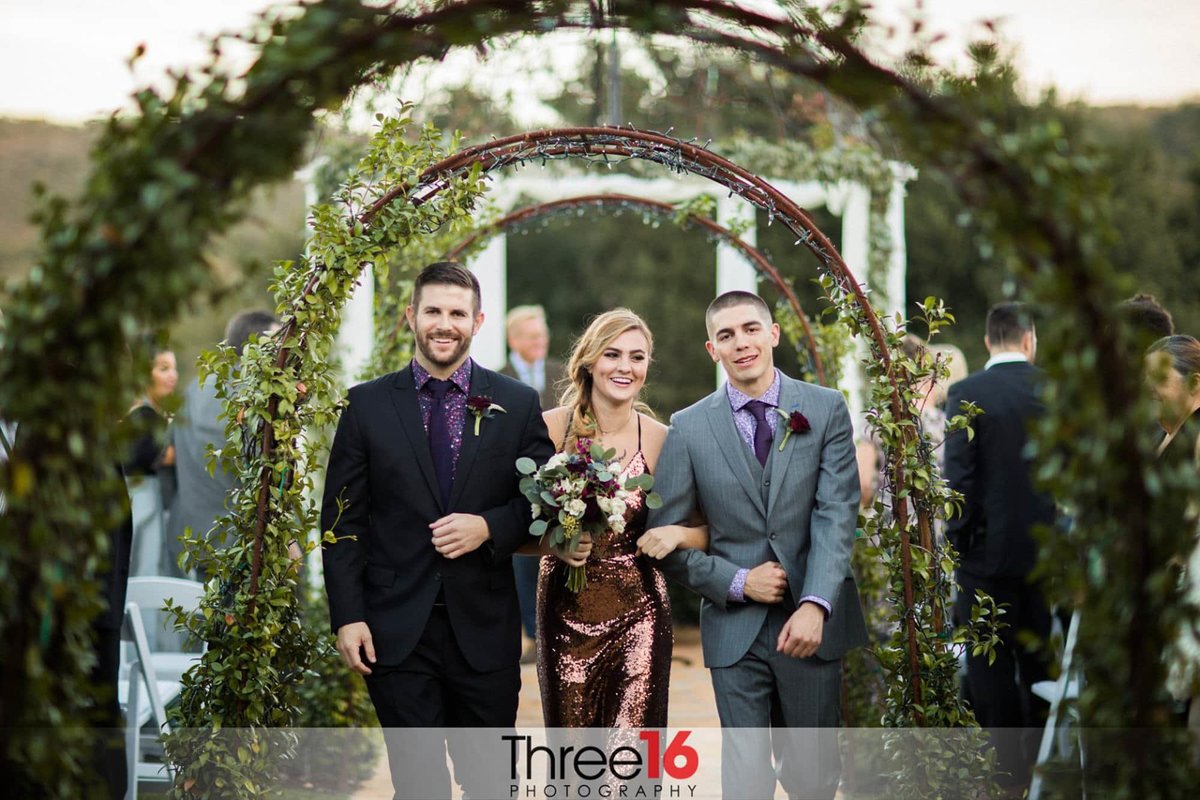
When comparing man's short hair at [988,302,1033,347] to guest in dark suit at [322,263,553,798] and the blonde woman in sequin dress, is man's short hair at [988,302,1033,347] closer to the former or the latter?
the blonde woman in sequin dress

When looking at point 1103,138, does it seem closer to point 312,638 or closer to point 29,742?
Answer: point 312,638

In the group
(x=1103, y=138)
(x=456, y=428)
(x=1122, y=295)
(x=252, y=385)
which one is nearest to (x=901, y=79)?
(x=1122, y=295)

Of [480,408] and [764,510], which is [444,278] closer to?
[480,408]

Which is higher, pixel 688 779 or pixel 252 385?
pixel 252 385

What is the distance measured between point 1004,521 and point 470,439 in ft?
9.19

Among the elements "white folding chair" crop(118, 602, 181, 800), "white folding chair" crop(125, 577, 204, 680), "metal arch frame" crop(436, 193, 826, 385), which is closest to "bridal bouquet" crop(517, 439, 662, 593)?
"white folding chair" crop(125, 577, 204, 680)

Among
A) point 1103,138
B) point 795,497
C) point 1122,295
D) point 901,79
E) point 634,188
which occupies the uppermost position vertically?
point 1103,138

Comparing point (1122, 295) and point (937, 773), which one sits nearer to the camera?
point (1122, 295)

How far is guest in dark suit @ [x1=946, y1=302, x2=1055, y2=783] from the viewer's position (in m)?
5.72

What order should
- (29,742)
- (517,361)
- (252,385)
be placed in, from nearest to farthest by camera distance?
1. (29,742)
2. (252,385)
3. (517,361)

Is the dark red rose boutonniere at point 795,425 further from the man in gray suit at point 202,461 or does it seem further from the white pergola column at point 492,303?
the white pergola column at point 492,303

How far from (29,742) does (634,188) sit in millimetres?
6571

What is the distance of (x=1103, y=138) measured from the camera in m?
17.2

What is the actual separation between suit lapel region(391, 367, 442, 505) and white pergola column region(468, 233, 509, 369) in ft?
13.4
